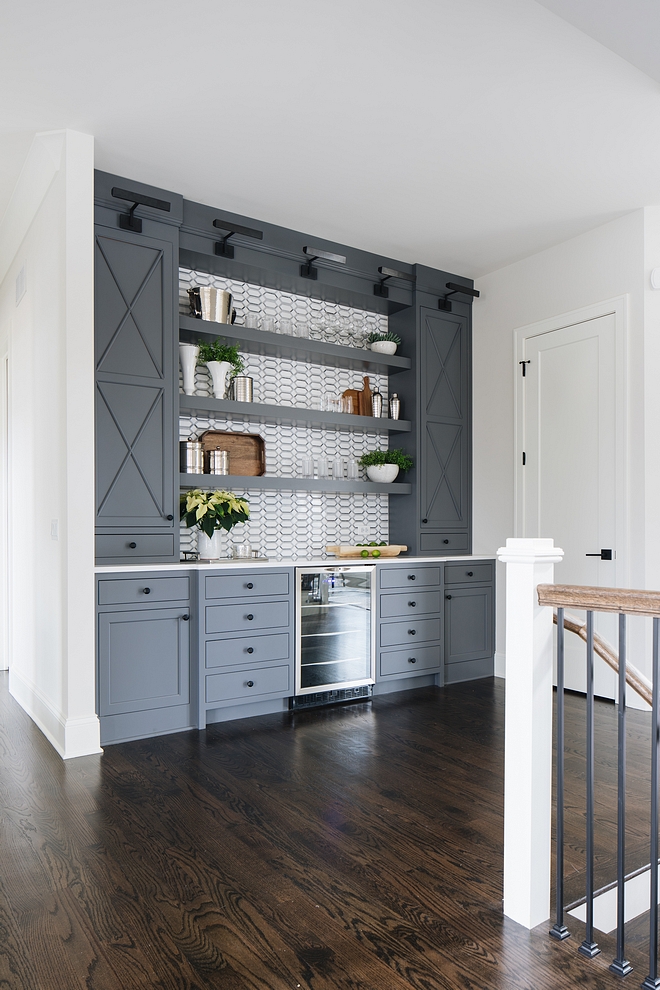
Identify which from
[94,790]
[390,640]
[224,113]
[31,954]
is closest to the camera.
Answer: [31,954]

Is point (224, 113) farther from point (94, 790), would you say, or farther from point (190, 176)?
point (94, 790)

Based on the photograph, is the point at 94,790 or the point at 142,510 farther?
the point at 142,510

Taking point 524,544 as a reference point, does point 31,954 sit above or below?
below

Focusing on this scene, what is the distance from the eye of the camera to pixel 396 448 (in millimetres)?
5285

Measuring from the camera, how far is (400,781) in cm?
299

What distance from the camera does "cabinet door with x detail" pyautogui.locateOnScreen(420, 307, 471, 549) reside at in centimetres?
513

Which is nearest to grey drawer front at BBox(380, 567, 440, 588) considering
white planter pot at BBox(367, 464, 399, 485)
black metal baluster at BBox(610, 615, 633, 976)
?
white planter pot at BBox(367, 464, 399, 485)

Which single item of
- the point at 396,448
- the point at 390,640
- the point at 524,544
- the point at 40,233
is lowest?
the point at 390,640

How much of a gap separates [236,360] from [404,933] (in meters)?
3.32

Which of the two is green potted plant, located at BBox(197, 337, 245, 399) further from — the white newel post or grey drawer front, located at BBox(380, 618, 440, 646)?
the white newel post

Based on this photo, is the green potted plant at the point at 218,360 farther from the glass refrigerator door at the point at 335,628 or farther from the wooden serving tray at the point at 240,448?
the glass refrigerator door at the point at 335,628

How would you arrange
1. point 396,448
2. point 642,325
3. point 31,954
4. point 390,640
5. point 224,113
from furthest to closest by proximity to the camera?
point 396,448 < point 390,640 < point 642,325 < point 224,113 < point 31,954

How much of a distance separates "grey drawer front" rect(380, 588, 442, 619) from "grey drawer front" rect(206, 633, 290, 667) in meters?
0.77

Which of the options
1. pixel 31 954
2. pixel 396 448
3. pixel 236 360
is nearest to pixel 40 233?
pixel 236 360
